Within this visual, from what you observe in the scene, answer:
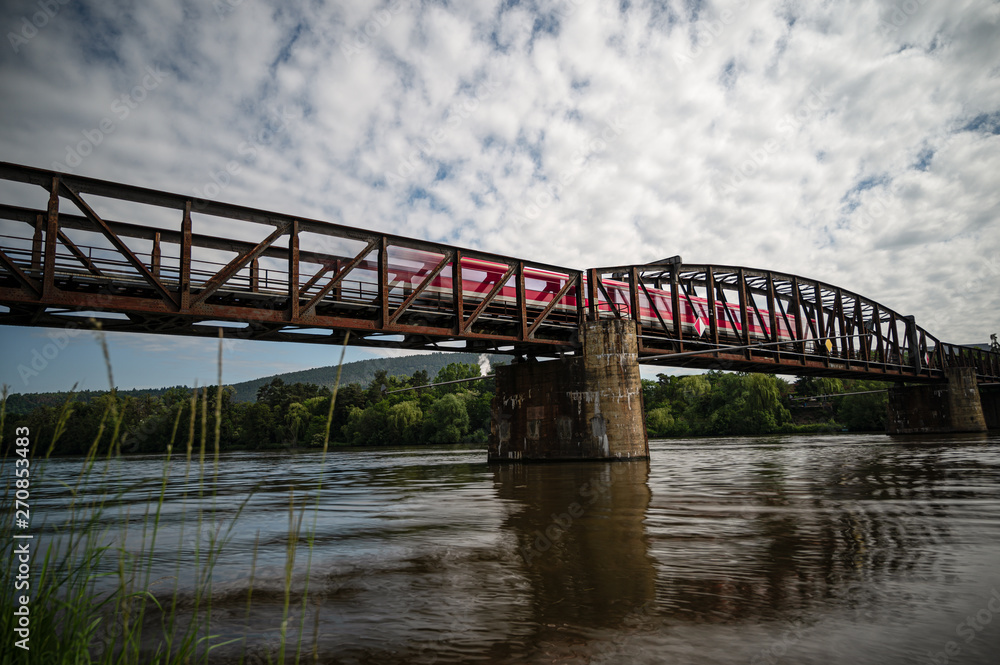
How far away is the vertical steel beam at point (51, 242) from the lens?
1394 centimetres

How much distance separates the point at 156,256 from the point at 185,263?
1.84 m

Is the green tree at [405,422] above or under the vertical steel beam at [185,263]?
under

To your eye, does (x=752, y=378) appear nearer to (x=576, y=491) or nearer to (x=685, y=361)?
(x=685, y=361)

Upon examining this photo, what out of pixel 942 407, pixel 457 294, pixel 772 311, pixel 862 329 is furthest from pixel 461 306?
pixel 942 407

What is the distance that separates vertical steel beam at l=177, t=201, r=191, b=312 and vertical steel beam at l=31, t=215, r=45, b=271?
3175 millimetres

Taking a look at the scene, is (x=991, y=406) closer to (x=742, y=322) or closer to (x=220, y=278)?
(x=742, y=322)

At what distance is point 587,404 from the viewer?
77.5ft

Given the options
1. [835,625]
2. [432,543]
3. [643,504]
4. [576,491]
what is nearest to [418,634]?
[835,625]

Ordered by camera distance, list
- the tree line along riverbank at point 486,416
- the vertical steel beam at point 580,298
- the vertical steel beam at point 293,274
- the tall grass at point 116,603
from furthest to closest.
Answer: the tree line along riverbank at point 486,416 < the vertical steel beam at point 580,298 < the vertical steel beam at point 293,274 < the tall grass at point 116,603

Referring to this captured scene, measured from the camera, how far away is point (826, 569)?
5.06 metres

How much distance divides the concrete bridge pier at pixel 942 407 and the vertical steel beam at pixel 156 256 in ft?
Result: 214

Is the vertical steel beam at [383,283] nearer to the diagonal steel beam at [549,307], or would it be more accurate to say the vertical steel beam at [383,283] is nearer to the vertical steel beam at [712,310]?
the diagonal steel beam at [549,307]

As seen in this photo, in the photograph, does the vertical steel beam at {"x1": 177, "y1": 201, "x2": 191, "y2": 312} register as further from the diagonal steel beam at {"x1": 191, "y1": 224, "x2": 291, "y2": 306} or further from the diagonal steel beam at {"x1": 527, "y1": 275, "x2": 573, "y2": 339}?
the diagonal steel beam at {"x1": 527, "y1": 275, "x2": 573, "y2": 339}

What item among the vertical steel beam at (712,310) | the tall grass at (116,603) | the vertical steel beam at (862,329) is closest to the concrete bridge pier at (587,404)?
the vertical steel beam at (712,310)
